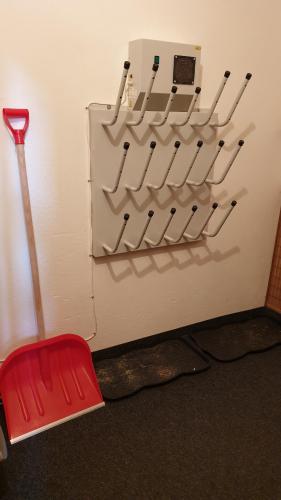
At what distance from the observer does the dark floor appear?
1419mm

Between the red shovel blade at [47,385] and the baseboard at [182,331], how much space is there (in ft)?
0.97

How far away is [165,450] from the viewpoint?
159 cm

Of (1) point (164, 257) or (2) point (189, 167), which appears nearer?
(2) point (189, 167)

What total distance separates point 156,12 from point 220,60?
453 mm

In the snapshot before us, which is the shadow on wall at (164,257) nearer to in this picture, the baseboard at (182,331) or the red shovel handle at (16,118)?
the baseboard at (182,331)

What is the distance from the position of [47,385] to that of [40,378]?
49 mm

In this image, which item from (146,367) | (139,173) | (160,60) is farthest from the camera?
(146,367)

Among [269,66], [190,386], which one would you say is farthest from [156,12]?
[190,386]

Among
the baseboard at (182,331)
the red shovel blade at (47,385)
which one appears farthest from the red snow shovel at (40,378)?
the baseboard at (182,331)

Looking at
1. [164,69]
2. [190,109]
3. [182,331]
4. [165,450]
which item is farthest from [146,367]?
[164,69]

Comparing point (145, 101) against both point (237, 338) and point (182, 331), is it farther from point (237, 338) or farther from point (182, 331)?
point (237, 338)

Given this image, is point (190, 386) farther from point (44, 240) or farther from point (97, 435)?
point (44, 240)

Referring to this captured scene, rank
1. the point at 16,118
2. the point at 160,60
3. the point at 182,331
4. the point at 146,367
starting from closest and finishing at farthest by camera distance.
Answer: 1. the point at 16,118
2. the point at 160,60
3. the point at 146,367
4. the point at 182,331

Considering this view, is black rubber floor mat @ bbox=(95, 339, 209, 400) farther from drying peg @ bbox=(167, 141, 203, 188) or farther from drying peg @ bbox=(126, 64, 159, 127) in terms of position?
drying peg @ bbox=(126, 64, 159, 127)
